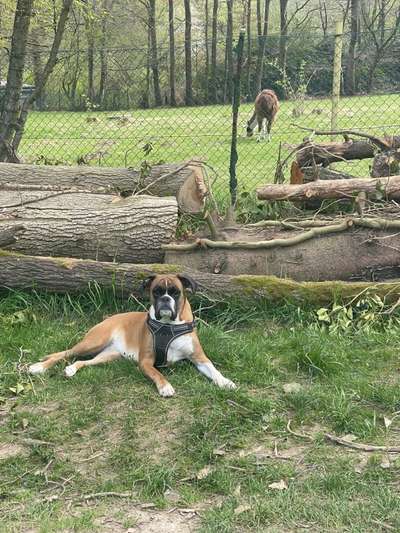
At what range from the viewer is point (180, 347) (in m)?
4.79

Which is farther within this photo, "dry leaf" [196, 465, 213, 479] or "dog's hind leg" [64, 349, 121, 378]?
"dog's hind leg" [64, 349, 121, 378]

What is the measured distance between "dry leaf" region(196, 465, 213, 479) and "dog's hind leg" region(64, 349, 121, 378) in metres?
1.53

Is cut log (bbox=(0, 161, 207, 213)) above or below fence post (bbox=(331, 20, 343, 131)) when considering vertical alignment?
below

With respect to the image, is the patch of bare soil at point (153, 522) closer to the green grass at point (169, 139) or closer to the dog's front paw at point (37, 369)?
the dog's front paw at point (37, 369)

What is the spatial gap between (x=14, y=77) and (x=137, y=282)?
420cm

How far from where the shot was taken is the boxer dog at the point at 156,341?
4680 mm

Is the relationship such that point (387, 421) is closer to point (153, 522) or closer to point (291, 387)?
point (291, 387)

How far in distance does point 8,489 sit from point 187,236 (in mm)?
3466

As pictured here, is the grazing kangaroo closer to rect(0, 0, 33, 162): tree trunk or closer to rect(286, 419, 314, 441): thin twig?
rect(0, 0, 33, 162): tree trunk

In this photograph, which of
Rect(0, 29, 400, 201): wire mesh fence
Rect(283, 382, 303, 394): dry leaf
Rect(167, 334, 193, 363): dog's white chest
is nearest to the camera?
Rect(283, 382, 303, 394): dry leaf

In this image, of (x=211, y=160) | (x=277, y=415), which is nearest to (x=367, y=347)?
(x=277, y=415)

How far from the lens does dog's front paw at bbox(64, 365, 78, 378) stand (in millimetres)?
4738

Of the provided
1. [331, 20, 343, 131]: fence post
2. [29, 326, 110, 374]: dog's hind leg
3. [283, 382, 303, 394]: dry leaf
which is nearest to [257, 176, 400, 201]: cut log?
A: [331, 20, 343, 131]: fence post

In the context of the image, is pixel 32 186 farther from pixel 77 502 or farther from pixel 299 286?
pixel 77 502
